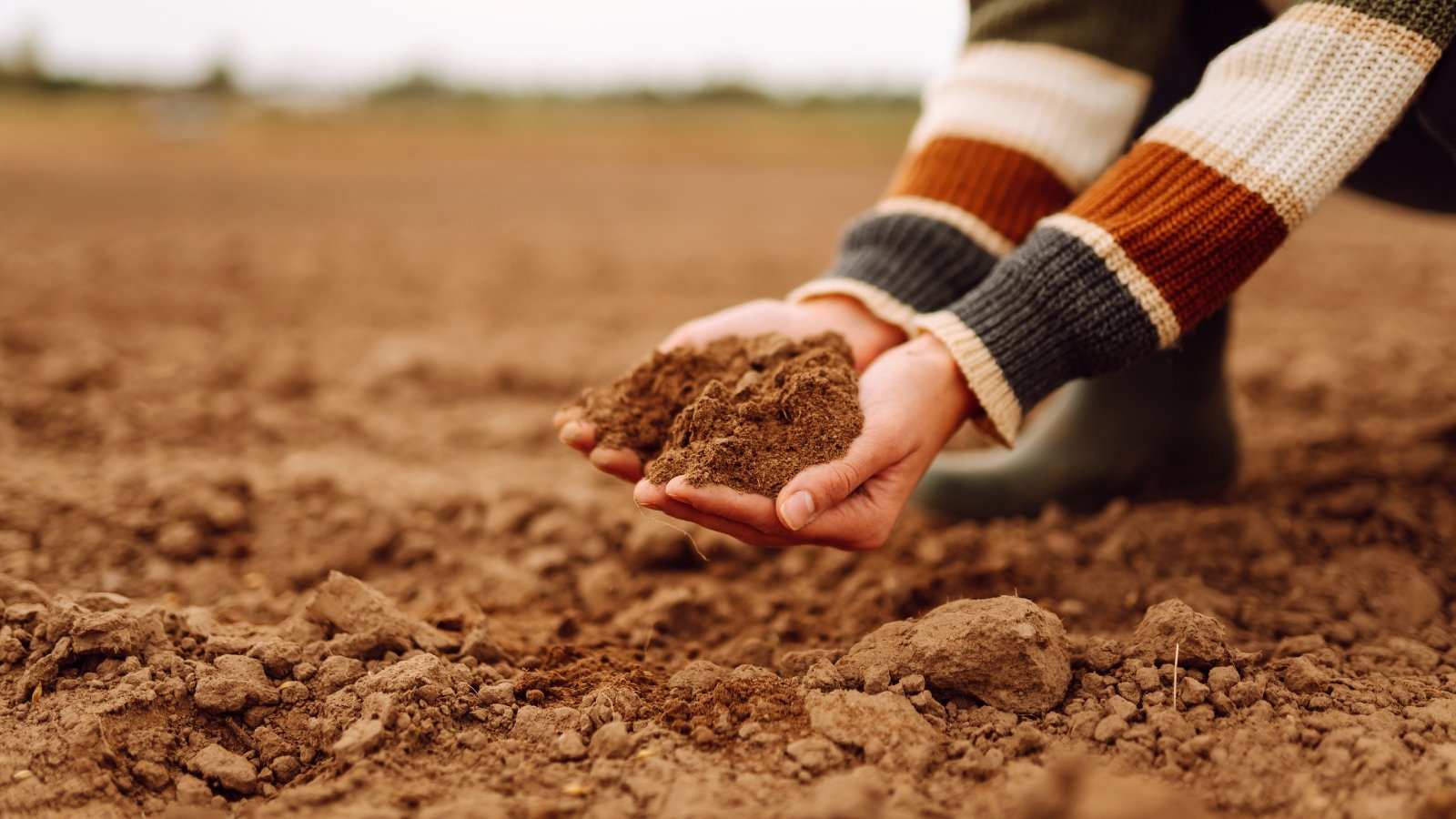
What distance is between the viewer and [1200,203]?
156cm

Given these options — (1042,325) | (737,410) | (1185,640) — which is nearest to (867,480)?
(737,410)

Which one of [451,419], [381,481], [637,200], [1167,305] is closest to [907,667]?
[1167,305]

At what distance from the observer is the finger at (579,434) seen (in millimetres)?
1666

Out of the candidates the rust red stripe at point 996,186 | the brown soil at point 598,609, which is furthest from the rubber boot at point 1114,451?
the rust red stripe at point 996,186

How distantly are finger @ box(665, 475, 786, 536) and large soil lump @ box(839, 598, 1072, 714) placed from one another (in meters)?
0.25

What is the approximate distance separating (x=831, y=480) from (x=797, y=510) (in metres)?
0.08

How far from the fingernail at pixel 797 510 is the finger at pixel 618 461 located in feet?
1.08

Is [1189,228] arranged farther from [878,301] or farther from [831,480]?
[831,480]

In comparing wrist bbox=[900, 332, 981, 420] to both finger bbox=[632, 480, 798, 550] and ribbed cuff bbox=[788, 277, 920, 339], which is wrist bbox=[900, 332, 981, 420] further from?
finger bbox=[632, 480, 798, 550]

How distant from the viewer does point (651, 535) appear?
7.17ft

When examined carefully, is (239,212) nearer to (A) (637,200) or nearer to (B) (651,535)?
(A) (637,200)

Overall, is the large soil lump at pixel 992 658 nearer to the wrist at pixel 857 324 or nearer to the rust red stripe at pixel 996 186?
the wrist at pixel 857 324

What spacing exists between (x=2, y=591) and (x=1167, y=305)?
1846 millimetres

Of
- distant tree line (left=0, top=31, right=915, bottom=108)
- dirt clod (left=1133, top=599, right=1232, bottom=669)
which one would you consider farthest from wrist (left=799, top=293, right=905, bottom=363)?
distant tree line (left=0, top=31, right=915, bottom=108)
